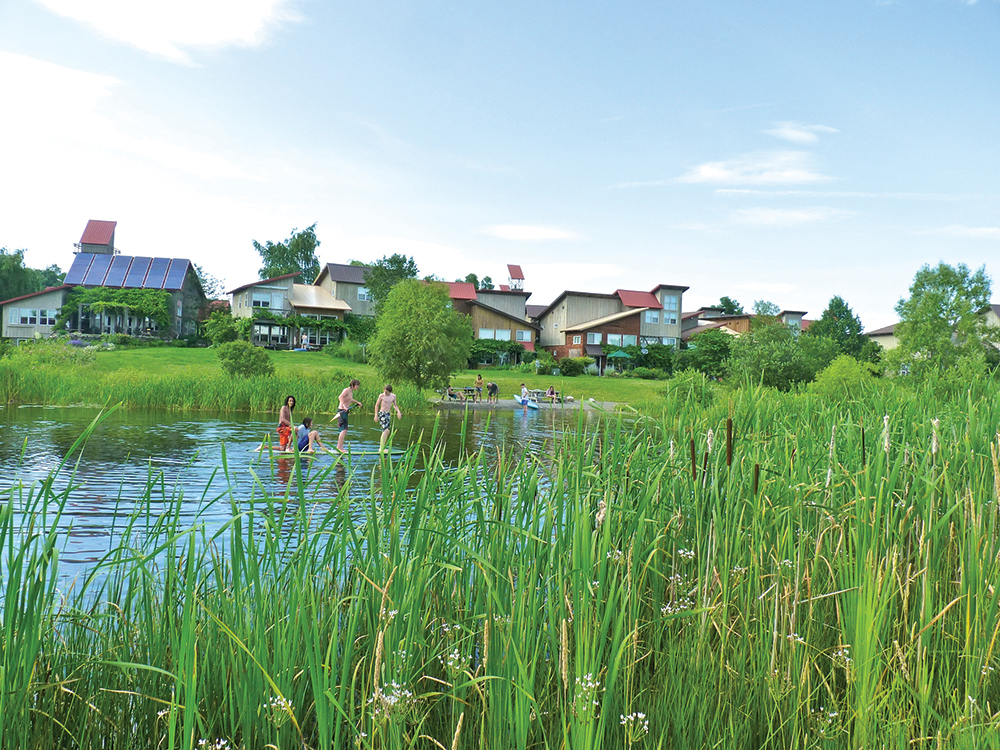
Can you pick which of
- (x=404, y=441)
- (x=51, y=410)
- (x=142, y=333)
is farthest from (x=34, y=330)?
(x=404, y=441)

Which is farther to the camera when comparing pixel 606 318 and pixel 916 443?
pixel 606 318

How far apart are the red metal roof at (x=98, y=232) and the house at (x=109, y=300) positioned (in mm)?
96

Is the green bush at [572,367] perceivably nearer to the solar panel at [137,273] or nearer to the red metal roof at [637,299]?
the red metal roof at [637,299]

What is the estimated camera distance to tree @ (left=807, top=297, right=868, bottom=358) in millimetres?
71562

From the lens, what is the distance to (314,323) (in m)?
69.3

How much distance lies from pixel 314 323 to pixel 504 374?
69.0 ft

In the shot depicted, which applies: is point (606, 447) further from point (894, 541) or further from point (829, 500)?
point (894, 541)

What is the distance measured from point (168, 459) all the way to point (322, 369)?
37.1 meters

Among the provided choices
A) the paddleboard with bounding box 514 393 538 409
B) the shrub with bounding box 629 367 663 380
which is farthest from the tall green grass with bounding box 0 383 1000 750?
the shrub with bounding box 629 367 663 380

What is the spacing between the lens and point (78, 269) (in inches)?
2731

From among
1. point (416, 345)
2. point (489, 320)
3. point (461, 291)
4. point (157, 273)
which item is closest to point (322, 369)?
point (416, 345)

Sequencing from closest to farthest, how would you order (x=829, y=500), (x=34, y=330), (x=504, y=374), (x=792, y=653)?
(x=792, y=653), (x=829, y=500), (x=504, y=374), (x=34, y=330)

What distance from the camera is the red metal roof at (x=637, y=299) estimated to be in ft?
258

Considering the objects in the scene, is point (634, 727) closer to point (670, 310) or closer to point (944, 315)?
point (944, 315)
